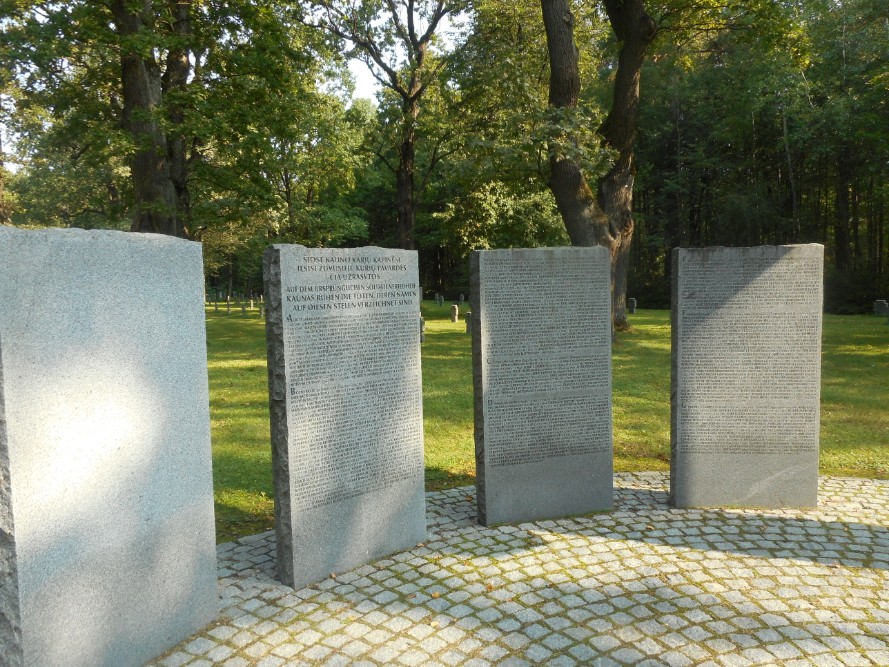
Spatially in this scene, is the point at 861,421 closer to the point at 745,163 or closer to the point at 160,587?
the point at 160,587

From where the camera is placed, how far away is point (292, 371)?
475 cm

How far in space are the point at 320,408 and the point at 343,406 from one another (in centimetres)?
21

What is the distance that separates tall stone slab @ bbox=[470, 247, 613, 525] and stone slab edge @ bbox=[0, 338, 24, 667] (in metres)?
3.67

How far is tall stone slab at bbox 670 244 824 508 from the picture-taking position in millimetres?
6098

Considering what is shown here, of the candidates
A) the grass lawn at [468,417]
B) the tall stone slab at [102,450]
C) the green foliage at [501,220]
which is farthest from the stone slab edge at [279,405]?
the green foliage at [501,220]

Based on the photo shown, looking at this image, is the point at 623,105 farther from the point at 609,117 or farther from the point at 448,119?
the point at 448,119

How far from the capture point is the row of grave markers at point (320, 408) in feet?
10.7

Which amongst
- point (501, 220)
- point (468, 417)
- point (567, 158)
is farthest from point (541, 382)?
point (501, 220)

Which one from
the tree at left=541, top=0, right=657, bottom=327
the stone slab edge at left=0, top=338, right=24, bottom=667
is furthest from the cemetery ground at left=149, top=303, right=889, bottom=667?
the tree at left=541, top=0, right=657, bottom=327

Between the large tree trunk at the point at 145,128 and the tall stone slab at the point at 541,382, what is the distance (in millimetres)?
10823

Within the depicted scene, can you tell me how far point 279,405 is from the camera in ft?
15.6

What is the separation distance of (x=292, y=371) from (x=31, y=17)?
15.5m

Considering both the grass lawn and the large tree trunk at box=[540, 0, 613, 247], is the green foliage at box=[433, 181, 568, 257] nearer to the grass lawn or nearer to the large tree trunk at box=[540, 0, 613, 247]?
the grass lawn

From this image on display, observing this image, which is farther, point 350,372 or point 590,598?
point 350,372
